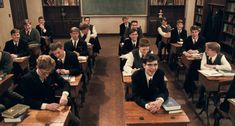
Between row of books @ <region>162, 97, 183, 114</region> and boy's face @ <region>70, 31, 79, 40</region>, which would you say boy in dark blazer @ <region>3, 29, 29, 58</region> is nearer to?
boy's face @ <region>70, 31, 79, 40</region>

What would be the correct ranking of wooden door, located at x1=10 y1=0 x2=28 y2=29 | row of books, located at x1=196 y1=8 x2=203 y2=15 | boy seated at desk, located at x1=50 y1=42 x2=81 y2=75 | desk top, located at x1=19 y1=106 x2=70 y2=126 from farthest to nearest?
1. row of books, located at x1=196 y1=8 x2=203 y2=15
2. wooden door, located at x1=10 y1=0 x2=28 y2=29
3. boy seated at desk, located at x1=50 y1=42 x2=81 y2=75
4. desk top, located at x1=19 y1=106 x2=70 y2=126

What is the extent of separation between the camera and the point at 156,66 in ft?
9.07

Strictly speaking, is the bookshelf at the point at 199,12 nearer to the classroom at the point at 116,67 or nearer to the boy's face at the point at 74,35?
the classroom at the point at 116,67

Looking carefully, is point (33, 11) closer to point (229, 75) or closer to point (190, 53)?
point (190, 53)

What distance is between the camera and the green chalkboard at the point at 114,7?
1029cm

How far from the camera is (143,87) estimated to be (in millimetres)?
2871

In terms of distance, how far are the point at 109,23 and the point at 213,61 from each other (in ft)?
23.4

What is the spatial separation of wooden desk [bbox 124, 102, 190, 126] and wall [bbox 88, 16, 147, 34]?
843cm

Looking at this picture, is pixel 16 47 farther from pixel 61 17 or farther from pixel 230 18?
pixel 230 18

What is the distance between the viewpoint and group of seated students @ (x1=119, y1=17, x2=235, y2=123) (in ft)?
9.00

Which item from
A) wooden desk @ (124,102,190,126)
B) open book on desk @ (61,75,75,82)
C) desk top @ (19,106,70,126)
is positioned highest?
open book on desk @ (61,75,75,82)

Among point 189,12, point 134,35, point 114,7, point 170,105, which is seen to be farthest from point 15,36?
point 189,12

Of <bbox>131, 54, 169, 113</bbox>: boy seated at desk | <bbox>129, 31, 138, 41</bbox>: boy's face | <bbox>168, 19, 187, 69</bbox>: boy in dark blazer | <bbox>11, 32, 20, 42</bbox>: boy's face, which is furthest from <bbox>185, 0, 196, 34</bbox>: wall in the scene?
<bbox>131, 54, 169, 113</bbox>: boy seated at desk

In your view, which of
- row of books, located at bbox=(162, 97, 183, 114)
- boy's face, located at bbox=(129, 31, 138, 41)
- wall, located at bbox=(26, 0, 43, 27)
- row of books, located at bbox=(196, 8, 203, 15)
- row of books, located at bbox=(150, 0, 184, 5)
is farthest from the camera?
row of books, located at bbox=(150, 0, 184, 5)
